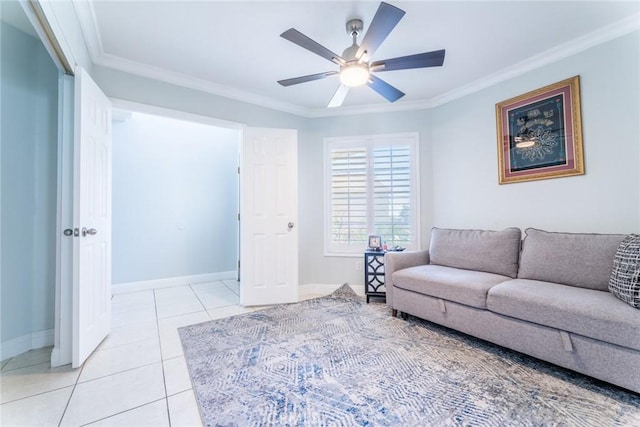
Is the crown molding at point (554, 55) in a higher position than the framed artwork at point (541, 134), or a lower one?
higher

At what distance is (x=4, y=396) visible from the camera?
158 centimetres

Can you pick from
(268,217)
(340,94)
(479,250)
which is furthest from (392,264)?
(340,94)

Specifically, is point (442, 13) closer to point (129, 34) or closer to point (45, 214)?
point (129, 34)

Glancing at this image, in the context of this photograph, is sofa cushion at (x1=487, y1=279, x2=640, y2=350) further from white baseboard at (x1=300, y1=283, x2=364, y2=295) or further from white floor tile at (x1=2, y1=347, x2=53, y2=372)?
white floor tile at (x1=2, y1=347, x2=53, y2=372)

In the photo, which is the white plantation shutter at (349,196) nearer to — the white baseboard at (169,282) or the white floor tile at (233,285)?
the white floor tile at (233,285)

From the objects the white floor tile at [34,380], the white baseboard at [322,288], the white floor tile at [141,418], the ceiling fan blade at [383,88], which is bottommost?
the white floor tile at [141,418]

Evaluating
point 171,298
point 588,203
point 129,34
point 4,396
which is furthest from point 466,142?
point 4,396

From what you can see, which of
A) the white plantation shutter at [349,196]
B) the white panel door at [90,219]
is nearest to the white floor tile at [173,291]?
the white panel door at [90,219]

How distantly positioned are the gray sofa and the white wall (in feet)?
1.21

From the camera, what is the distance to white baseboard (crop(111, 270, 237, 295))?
375 cm

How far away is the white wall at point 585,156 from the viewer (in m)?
2.16

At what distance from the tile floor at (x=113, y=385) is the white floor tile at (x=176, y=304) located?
0.28m

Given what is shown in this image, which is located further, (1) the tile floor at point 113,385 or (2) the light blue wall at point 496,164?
(2) the light blue wall at point 496,164

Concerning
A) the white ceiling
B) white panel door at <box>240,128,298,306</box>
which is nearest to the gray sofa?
white panel door at <box>240,128,298,306</box>
